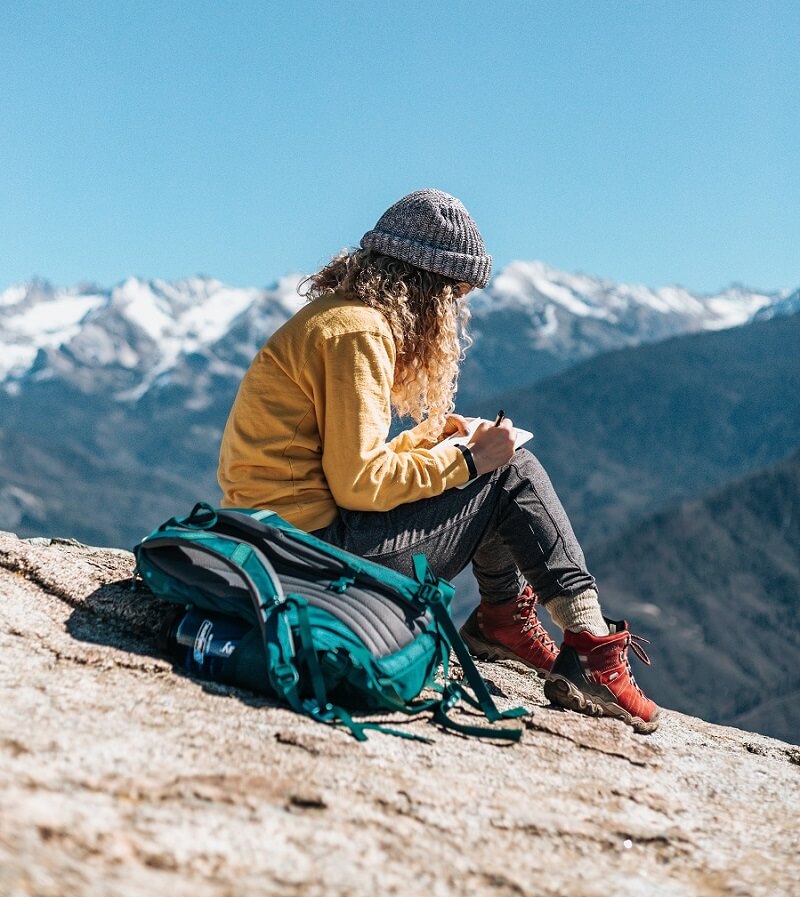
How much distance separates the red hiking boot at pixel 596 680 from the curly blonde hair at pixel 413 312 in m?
1.39

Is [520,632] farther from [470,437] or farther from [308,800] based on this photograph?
[308,800]

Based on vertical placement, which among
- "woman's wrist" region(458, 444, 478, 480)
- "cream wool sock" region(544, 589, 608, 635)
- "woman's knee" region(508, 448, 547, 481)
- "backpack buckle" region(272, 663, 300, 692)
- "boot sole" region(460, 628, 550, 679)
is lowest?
"backpack buckle" region(272, 663, 300, 692)

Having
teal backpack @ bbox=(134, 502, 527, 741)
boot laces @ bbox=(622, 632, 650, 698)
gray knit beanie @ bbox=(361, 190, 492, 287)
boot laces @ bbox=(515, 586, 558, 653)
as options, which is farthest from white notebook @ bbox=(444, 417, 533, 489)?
boot laces @ bbox=(515, 586, 558, 653)

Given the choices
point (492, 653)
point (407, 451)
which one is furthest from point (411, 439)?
point (492, 653)

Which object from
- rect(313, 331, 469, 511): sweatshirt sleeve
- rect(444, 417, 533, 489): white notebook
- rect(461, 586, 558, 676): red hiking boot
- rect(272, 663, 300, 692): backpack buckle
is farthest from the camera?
rect(461, 586, 558, 676): red hiking boot

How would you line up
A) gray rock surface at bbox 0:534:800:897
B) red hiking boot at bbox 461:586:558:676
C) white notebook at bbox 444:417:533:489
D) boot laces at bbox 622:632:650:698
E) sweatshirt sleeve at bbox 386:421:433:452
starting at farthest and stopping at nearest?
red hiking boot at bbox 461:586:558:676, sweatshirt sleeve at bbox 386:421:433:452, boot laces at bbox 622:632:650:698, white notebook at bbox 444:417:533:489, gray rock surface at bbox 0:534:800:897

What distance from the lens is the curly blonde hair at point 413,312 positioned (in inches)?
192

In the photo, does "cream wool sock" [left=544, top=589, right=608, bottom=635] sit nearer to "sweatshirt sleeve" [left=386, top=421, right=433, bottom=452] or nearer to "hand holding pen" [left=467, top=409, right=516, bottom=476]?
"hand holding pen" [left=467, top=409, right=516, bottom=476]

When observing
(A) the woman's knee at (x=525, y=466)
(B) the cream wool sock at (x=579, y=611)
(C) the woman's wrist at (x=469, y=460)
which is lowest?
(B) the cream wool sock at (x=579, y=611)

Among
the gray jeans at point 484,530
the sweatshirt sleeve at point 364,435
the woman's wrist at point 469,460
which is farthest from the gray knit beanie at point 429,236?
the gray jeans at point 484,530

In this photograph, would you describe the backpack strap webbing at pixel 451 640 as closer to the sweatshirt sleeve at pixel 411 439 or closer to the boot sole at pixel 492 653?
the sweatshirt sleeve at pixel 411 439

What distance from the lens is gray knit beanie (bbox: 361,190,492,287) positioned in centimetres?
494

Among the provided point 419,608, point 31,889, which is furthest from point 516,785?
point 31,889

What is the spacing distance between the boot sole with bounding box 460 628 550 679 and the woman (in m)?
0.83
